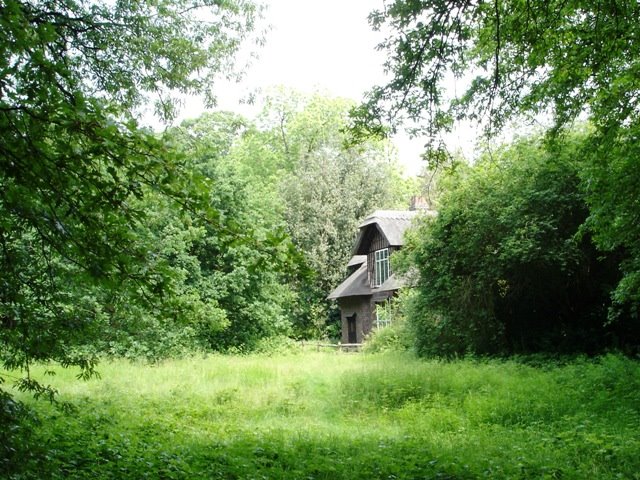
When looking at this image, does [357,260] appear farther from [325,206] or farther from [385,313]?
[385,313]

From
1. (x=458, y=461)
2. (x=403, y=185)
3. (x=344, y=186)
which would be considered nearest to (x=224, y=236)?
(x=458, y=461)

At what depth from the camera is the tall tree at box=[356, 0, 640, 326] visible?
725cm

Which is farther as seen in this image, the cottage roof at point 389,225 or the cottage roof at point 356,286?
the cottage roof at point 356,286

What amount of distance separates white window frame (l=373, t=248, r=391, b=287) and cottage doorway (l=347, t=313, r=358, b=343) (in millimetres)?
3584

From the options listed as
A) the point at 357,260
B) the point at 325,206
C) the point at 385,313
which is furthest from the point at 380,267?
the point at 325,206

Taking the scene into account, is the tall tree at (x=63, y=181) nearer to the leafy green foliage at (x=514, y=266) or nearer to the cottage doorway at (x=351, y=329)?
the leafy green foliage at (x=514, y=266)

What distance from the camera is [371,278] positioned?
35.0 m

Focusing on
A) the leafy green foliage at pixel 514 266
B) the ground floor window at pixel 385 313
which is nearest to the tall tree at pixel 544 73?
the leafy green foliage at pixel 514 266

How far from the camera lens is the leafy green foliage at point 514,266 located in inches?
697

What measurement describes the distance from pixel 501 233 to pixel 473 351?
12.4 ft

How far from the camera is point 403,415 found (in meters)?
12.0

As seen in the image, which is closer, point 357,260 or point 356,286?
point 356,286

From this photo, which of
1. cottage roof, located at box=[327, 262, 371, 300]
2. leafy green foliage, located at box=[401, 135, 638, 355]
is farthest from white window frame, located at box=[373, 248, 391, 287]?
leafy green foliage, located at box=[401, 135, 638, 355]

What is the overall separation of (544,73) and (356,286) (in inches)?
1032
